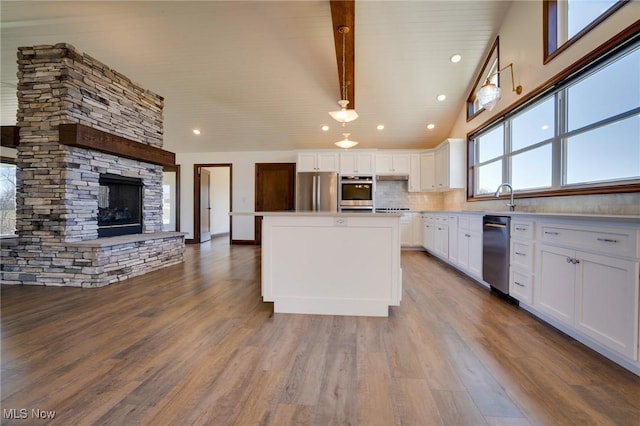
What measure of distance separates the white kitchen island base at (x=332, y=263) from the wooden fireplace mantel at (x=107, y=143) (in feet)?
8.29

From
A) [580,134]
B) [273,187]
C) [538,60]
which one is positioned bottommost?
[273,187]

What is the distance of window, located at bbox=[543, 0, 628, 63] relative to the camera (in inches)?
92.4

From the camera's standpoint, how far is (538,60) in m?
3.18

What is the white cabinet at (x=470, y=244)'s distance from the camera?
3.46 metres

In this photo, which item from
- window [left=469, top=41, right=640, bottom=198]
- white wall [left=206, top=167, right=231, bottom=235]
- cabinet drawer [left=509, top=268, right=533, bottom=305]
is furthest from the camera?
white wall [left=206, top=167, right=231, bottom=235]

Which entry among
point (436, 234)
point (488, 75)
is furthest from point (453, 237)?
point (488, 75)

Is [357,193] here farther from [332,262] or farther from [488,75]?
[332,262]

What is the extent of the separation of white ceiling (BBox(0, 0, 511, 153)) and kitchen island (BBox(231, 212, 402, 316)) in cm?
301

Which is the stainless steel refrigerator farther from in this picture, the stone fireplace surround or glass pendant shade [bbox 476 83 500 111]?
the stone fireplace surround

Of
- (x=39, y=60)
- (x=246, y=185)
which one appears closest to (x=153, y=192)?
(x=39, y=60)

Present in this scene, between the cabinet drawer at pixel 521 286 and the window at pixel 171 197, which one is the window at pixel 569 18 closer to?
the cabinet drawer at pixel 521 286

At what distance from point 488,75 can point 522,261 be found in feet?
11.2

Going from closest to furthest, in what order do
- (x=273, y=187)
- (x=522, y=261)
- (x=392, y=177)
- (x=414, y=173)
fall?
1. (x=522, y=261)
2. (x=414, y=173)
3. (x=392, y=177)
4. (x=273, y=187)
